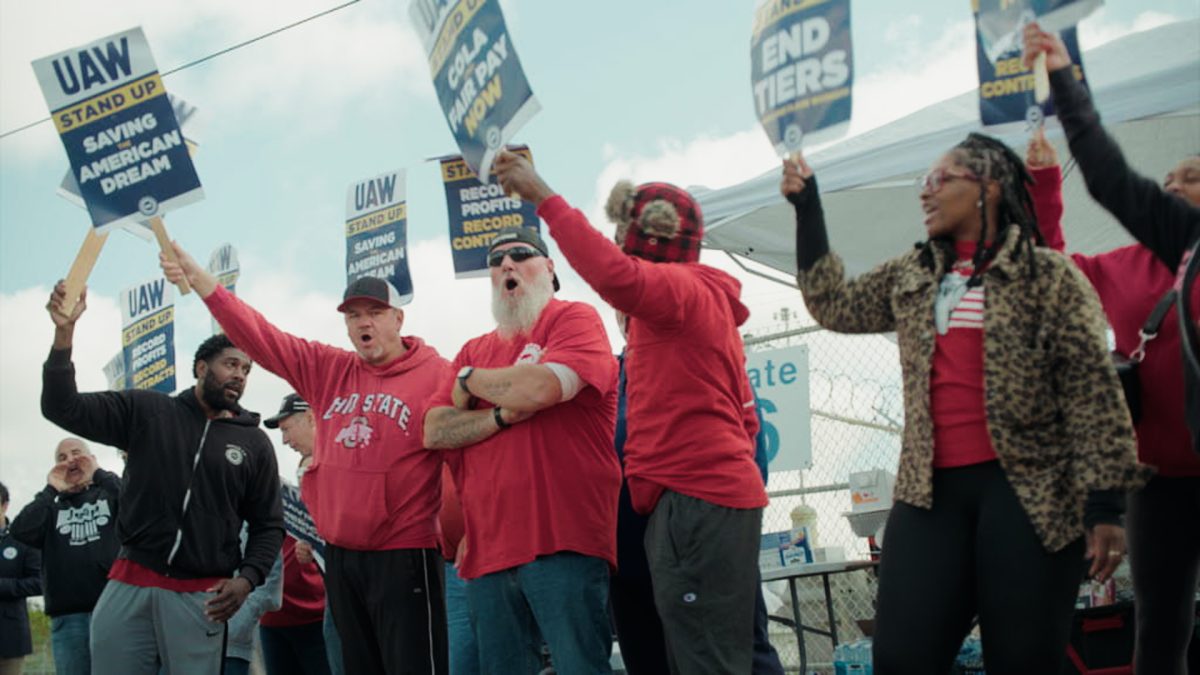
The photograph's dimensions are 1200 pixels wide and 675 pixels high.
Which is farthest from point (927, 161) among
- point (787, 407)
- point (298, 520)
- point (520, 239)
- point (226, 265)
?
point (226, 265)

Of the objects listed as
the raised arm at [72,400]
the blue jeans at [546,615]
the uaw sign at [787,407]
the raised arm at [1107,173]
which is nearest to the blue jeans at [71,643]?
the raised arm at [72,400]

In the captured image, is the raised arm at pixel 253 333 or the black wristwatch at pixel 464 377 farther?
the raised arm at pixel 253 333

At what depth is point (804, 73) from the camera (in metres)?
3.46

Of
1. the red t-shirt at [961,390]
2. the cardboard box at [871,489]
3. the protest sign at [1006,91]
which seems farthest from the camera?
the cardboard box at [871,489]

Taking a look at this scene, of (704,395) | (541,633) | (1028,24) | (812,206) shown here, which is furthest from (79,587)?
(1028,24)

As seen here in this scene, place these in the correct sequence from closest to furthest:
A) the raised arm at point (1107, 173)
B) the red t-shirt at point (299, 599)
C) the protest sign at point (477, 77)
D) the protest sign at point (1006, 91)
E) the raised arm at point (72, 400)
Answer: the raised arm at point (1107, 173), the protest sign at point (477, 77), the protest sign at point (1006, 91), the raised arm at point (72, 400), the red t-shirt at point (299, 599)

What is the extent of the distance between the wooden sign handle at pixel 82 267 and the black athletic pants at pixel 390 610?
1.57 m

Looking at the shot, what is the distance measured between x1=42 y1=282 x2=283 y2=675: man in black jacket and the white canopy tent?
9.28 feet

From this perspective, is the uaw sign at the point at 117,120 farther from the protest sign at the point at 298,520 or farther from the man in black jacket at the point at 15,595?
the man in black jacket at the point at 15,595

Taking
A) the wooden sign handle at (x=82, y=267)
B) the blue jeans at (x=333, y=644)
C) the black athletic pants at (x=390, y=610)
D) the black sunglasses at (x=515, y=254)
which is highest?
the wooden sign handle at (x=82, y=267)

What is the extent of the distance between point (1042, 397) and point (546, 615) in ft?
5.52

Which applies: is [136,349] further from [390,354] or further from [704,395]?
[704,395]

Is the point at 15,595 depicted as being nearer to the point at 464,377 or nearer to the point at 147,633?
the point at 147,633

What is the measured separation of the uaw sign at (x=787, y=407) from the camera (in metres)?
7.38
